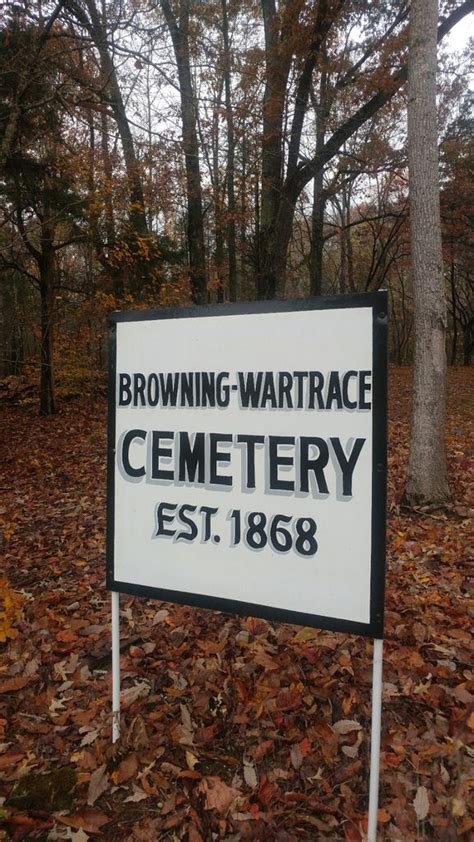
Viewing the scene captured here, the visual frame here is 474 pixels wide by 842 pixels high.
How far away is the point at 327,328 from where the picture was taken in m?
1.91

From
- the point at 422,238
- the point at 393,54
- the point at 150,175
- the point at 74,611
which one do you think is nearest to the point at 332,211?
the point at 150,175

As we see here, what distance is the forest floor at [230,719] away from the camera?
204cm

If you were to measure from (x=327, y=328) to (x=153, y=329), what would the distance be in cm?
82

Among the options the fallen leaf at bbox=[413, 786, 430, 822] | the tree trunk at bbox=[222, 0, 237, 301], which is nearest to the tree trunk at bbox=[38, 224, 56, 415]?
the tree trunk at bbox=[222, 0, 237, 301]

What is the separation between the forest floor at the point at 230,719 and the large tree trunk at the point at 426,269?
1.06m

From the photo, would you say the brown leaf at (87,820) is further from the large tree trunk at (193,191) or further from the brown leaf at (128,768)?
the large tree trunk at (193,191)

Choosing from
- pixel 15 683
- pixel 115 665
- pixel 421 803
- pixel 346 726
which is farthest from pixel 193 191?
pixel 421 803

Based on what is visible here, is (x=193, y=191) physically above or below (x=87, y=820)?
above

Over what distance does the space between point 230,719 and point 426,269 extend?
169 inches

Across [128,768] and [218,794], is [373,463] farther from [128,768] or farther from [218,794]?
[128,768]

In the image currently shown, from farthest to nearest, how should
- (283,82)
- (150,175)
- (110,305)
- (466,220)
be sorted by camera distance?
(466,220) < (150,175) < (110,305) < (283,82)

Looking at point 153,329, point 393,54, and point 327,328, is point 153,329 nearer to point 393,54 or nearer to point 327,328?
point 327,328

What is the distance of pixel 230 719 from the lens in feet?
8.41

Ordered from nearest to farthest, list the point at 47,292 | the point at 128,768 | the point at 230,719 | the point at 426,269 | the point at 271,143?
the point at 128,768
the point at 230,719
the point at 426,269
the point at 271,143
the point at 47,292
